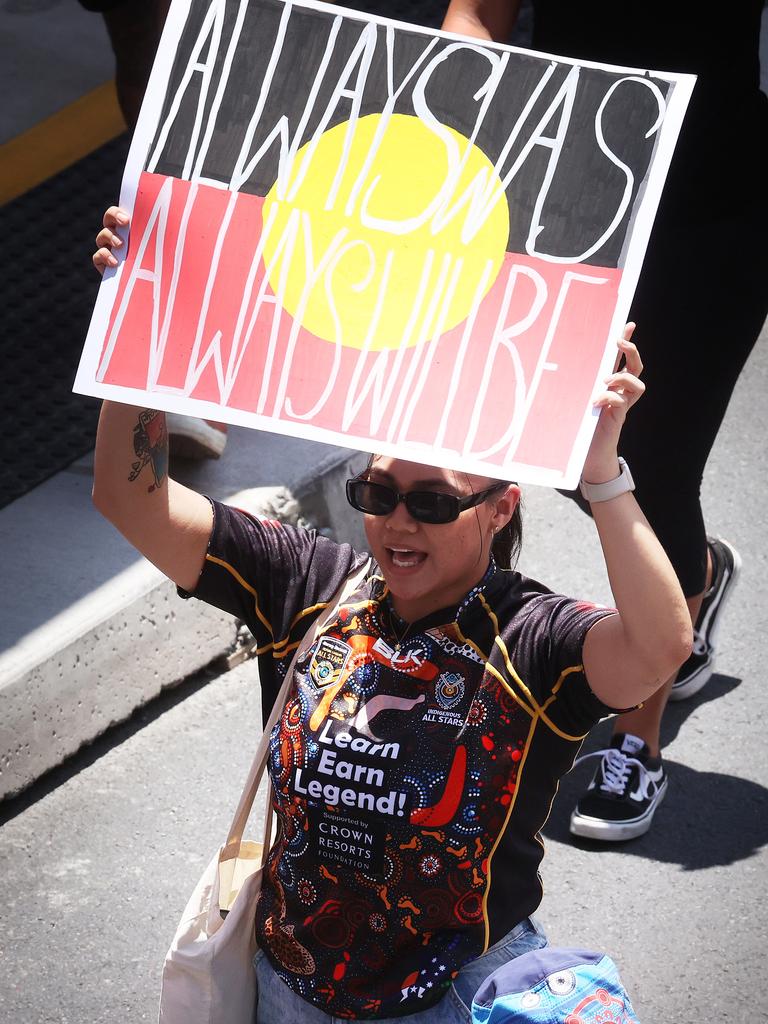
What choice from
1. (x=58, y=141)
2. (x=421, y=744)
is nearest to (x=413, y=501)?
(x=421, y=744)

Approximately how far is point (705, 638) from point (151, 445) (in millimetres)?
1968

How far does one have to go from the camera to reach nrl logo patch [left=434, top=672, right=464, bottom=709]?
202 cm

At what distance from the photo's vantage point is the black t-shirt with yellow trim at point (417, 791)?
1985 mm

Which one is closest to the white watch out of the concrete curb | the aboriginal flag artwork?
Answer: the aboriginal flag artwork

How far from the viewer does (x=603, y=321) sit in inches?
75.1

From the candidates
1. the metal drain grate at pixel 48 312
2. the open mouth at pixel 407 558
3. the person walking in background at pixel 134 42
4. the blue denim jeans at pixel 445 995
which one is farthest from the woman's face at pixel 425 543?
the metal drain grate at pixel 48 312

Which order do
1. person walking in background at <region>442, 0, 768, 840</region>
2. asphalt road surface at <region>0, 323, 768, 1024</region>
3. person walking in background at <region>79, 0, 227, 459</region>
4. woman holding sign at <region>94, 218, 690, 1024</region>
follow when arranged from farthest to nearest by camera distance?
person walking in background at <region>79, 0, 227, 459</region>, asphalt road surface at <region>0, 323, 768, 1024</region>, person walking in background at <region>442, 0, 768, 840</region>, woman holding sign at <region>94, 218, 690, 1024</region>

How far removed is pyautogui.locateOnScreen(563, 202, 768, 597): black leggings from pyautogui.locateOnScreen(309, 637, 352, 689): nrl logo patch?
125cm

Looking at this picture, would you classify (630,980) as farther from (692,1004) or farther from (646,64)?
(646,64)

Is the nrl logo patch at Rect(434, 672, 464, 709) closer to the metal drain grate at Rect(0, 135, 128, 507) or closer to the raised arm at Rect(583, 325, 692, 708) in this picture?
the raised arm at Rect(583, 325, 692, 708)

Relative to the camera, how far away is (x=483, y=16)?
267 cm

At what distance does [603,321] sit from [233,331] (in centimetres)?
51

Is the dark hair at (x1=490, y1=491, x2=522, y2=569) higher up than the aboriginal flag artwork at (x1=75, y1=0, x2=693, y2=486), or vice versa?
the aboriginal flag artwork at (x1=75, y1=0, x2=693, y2=486)

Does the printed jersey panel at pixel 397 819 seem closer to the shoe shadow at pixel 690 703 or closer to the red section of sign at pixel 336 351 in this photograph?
the red section of sign at pixel 336 351
